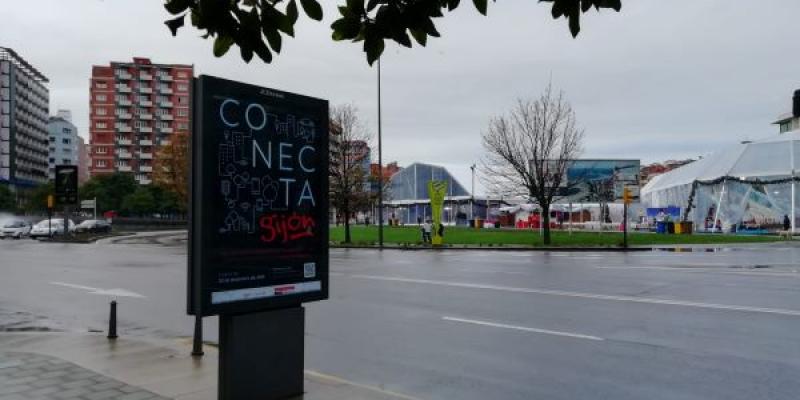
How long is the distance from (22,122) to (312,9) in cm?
14733

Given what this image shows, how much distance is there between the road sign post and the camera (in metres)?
5.06

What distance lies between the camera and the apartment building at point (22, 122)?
12538 centimetres

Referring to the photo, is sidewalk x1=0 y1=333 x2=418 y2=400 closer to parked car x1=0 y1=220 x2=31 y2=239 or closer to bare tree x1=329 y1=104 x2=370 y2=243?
bare tree x1=329 y1=104 x2=370 y2=243

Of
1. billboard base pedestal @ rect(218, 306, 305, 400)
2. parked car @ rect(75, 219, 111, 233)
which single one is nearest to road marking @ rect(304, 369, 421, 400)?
billboard base pedestal @ rect(218, 306, 305, 400)

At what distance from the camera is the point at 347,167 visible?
141 feet

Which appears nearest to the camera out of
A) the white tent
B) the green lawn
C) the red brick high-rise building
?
the green lawn

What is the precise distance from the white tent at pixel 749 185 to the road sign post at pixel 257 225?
157 feet

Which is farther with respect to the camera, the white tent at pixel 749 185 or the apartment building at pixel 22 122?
the apartment building at pixel 22 122

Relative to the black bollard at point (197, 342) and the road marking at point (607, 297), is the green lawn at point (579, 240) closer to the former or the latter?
the road marking at point (607, 297)

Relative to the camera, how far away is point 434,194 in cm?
3866

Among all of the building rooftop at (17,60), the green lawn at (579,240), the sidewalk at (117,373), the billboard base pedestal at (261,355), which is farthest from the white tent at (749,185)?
the building rooftop at (17,60)

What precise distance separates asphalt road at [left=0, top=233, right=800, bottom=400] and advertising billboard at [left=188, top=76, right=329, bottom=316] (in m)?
Result: 1.89

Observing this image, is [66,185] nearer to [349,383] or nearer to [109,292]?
[109,292]

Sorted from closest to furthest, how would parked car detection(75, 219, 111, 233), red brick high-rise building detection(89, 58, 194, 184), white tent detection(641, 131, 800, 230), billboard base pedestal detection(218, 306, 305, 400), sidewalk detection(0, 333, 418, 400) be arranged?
billboard base pedestal detection(218, 306, 305, 400) → sidewalk detection(0, 333, 418, 400) → white tent detection(641, 131, 800, 230) → parked car detection(75, 219, 111, 233) → red brick high-rise building detection(89, 58, 194, 184)
